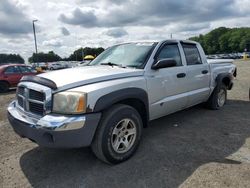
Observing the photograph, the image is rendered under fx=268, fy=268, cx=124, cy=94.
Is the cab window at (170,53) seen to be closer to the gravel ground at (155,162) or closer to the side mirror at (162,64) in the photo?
the side mirror at (162,64)

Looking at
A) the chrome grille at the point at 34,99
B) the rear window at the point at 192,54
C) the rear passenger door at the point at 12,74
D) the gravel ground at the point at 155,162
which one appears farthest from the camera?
the rear passenger door at the point at 12,74

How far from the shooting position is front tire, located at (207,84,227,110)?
21.7 feet

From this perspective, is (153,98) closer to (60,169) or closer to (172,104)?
(172,104)

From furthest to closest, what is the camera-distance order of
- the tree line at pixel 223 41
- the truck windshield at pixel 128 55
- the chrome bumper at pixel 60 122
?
1. the tree line at pixel 223 41
2. the truck windshield at pixel 128 55
3. the chrome bumper at pixel 60 122

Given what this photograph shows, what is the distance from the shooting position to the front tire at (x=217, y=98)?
6.61 meters

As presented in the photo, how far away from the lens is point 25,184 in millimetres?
3412

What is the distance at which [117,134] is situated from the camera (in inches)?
151

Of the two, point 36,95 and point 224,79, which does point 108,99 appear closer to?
point 36,95

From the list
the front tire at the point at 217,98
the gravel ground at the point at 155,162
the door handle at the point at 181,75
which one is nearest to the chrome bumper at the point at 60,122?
the gravel ground at the point at 155,162

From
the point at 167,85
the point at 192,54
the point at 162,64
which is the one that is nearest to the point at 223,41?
the point at 192,54

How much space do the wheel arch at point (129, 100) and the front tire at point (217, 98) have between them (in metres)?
2.89

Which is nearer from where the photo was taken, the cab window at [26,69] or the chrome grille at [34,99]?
the chrome grille at [34,99]

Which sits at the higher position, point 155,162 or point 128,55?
point 128,55

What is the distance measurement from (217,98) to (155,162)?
3.57 meters
